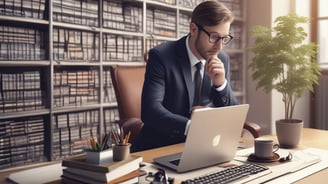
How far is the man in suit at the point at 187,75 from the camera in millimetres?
1786

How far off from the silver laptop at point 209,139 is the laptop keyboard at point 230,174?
0.09 metres

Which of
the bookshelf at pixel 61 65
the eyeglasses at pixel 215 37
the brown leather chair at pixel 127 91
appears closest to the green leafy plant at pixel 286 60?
the eyeglasses at pixel 215 37

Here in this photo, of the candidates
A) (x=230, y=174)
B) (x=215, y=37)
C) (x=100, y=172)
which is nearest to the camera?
(x=100, y=172)

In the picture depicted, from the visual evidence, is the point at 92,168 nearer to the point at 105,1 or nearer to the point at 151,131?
the point at 151,131

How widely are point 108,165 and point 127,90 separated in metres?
1.22

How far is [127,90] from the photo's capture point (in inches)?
86.5

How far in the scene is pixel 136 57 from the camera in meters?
3.28

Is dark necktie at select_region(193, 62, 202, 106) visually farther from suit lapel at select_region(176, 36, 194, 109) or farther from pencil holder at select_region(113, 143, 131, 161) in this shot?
pencil holder at select_region(113, 143, 131, 161)

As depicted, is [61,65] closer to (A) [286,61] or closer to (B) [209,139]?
(A) [286,61]

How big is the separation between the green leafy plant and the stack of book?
34.2 inches

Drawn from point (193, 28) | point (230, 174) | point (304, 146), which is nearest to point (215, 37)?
point (193, 28)

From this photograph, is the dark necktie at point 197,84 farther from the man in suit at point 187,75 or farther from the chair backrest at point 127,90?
the chair backrest at point 127,90

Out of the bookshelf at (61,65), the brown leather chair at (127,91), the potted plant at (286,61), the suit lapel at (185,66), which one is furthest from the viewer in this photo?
the bookshelf at (61,65)

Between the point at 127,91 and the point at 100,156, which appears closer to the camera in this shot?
the point at 100,156
